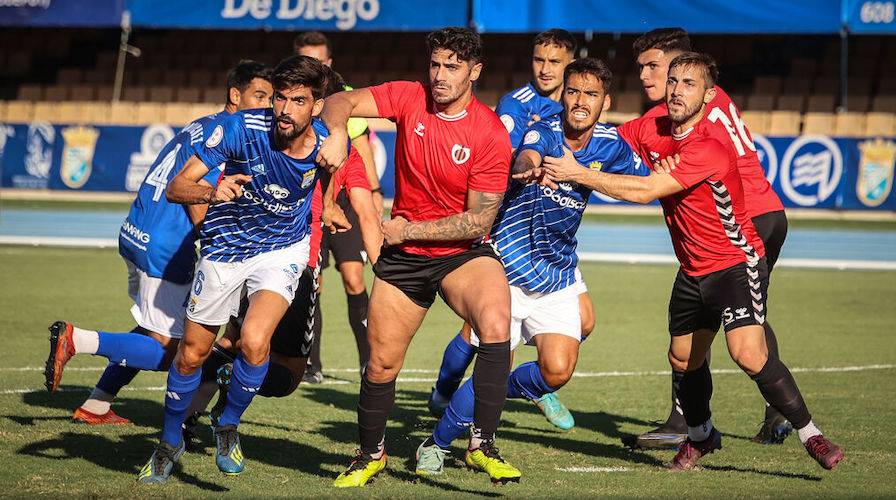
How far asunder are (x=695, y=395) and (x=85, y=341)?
349 centimetres

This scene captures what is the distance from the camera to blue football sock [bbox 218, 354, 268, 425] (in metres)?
5.89

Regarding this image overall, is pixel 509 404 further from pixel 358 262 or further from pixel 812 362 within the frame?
pixel 812 362

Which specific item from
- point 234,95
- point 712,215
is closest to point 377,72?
point 234,95

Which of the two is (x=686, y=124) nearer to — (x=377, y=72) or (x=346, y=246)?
(x=346, y=246)

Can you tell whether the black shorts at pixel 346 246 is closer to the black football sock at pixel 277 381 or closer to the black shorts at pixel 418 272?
the black football sock at pixel 277 381

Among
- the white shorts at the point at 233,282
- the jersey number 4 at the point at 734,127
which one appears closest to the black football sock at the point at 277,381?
the white shorts at the point at 233,282

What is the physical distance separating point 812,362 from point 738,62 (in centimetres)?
1897

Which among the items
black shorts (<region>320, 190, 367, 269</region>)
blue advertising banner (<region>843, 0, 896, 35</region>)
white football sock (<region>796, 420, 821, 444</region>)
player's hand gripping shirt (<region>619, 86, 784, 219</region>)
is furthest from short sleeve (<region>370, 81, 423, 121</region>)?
blue advertising banner (<region>843, 0, 896, 35</region>)

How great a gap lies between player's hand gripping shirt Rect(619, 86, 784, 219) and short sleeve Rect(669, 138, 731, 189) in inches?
11.5

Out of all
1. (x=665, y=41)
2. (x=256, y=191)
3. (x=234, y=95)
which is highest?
(x=665, y=41)

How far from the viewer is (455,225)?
→ 586cm

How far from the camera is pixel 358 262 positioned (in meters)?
8.99

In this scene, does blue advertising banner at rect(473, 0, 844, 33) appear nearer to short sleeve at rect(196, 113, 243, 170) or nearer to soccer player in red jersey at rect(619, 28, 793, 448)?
soccer player in red jersey at rect(619, 28, 793, 448)

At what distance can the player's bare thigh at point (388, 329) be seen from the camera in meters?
5.97
